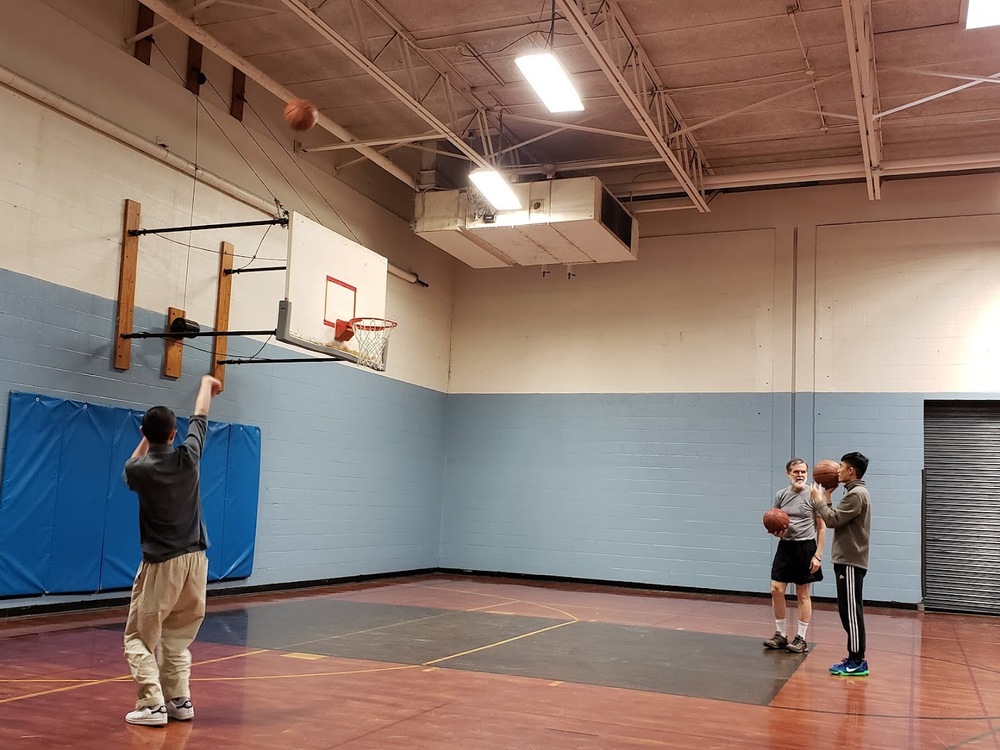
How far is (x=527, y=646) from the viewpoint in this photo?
26.9ft

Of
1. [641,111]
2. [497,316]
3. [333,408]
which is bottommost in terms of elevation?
[333,408]

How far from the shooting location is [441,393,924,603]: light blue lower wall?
13383 mm

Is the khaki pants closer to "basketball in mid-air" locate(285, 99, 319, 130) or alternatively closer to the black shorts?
"basketball in mid-air" locate(285, 99, 319, 130)

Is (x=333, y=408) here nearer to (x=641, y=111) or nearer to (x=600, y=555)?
(x=600, y=555)

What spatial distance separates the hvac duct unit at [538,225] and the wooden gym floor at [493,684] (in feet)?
17.0

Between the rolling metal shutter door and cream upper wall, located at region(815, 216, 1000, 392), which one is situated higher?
cream upper wall, located at region(815, 216, 1000, 392)

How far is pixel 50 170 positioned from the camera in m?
8.96

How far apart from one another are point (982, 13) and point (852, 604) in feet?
17.8

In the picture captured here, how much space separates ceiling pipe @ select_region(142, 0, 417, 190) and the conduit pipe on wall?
1.21 meters

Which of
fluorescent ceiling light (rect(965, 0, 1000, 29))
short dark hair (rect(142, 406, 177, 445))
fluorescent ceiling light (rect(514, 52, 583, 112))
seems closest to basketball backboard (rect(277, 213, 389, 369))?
fluorescent ceiling light (rect(514, 52, 583, 112))

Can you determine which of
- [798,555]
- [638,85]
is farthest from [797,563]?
[638,85]

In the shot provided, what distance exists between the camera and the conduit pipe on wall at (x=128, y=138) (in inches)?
337

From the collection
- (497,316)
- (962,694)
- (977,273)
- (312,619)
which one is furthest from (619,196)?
(962,694)

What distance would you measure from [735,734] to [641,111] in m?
7.14
